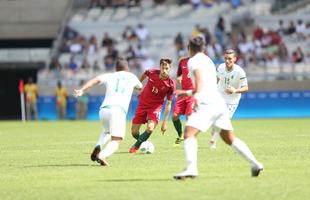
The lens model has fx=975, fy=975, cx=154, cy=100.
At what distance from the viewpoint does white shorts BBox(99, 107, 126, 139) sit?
16.5 meters

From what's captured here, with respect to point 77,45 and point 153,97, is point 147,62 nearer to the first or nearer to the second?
point 77,45

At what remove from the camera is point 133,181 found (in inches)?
565

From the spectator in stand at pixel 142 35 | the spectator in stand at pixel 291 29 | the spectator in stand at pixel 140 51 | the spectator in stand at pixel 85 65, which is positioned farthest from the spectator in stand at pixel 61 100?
the spectator in stand at pixel 291 29

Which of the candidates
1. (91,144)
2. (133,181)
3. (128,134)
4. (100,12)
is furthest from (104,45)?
(133,181)

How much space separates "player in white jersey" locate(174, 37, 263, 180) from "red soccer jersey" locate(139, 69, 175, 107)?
7.19m

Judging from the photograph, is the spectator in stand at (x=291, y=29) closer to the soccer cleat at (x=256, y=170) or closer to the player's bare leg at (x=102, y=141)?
the player's bare leg at (x=102, y=141)

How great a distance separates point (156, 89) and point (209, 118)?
757cm

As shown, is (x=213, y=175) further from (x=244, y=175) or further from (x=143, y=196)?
(x=143, y=196)

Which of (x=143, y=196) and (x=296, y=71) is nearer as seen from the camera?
(x=143, y=196)

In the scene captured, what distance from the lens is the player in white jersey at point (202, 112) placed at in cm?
1394

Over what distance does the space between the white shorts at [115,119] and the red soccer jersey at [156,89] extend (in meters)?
4.81

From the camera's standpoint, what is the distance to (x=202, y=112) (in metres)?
14.0

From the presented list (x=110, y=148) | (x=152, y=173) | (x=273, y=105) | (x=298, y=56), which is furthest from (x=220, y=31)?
(x=152, y=173)

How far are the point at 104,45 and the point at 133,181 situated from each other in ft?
115
